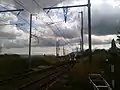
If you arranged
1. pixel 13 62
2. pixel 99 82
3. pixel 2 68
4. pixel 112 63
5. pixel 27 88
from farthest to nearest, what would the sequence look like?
pixel 13 62 → pixel 2 68 → pixel 27 88 → pixel 112 63 → pixel 99 82

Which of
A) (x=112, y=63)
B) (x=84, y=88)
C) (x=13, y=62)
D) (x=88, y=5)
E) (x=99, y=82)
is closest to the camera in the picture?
(x=99, y=82)

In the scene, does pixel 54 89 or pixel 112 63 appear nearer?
pixel 112 63

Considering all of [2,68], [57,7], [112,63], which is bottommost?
[2,68]

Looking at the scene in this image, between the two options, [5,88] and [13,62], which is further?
[13,62]

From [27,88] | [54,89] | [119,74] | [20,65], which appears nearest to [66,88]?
[54,89]

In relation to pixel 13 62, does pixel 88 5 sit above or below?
above

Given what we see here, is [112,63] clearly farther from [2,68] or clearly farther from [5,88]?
[2,68]

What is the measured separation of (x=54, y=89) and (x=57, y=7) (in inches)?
269

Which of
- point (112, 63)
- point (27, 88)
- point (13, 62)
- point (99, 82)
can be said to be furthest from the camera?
point (13, 62)

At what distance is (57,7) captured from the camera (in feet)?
57.0

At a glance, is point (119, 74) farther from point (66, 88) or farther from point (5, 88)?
point (5, 88)

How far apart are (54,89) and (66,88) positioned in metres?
0.98

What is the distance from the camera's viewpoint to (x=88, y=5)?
61.1 feet

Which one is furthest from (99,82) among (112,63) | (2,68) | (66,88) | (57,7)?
(2,68)
